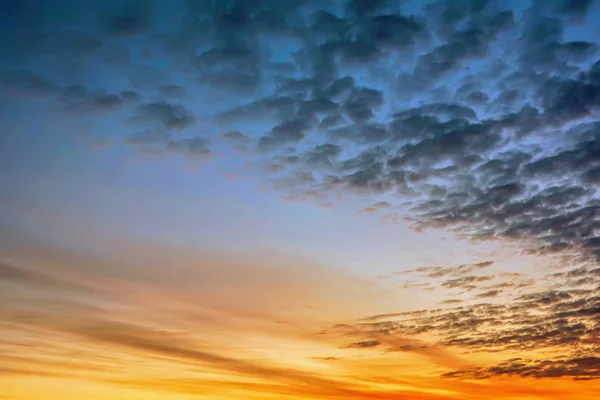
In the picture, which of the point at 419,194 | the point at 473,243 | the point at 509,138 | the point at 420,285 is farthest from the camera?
the point at 420,285

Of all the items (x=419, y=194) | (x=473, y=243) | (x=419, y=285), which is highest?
(x=419, y=194)

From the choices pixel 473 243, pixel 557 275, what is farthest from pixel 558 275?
pixel 473 243

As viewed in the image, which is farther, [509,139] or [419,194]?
[419,194]

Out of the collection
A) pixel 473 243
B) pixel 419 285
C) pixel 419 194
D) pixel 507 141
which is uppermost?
pixel 507 141

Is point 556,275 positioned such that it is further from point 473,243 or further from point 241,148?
point 241,148

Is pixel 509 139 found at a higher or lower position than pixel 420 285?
higher

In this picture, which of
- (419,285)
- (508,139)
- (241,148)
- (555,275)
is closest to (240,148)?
(241,148)

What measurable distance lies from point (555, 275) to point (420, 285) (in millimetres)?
15184

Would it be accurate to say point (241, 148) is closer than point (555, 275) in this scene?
Yes

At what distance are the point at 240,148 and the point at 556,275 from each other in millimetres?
38491

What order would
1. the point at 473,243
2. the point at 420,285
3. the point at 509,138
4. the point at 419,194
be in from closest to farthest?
the point at 509,138, the point at 419,194, the point at 473,243, the point at 420,285

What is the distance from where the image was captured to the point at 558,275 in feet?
136

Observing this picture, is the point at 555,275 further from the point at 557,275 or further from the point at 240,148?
the point at 240,148

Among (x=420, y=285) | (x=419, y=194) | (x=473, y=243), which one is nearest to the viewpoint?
(x=419, y=194)
